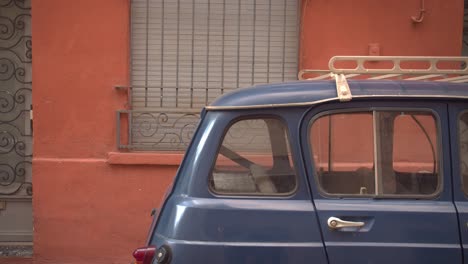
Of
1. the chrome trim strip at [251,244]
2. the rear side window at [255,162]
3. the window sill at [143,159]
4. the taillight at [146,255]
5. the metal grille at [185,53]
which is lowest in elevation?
the taillight at [146,255]

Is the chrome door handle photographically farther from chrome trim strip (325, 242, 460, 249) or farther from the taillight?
the taillight

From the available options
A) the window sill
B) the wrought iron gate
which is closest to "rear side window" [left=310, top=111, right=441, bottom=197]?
the window sill

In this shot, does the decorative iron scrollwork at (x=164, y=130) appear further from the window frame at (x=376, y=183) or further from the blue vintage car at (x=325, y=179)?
the window frame at (x=376, y=183)

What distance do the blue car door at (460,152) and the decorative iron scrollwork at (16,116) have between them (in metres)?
5.23

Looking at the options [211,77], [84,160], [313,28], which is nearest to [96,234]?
[84,160]

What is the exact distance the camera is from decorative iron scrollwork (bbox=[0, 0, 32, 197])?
6547 mm

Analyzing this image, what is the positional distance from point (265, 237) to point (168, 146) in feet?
12.1

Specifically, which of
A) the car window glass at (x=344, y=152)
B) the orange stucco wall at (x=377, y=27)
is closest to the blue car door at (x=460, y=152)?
the car window glass at (x=344, y=152)

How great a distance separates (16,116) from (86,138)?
1.12 metres

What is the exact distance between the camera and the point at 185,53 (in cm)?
627

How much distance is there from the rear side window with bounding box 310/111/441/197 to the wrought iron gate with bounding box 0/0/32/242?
475cm

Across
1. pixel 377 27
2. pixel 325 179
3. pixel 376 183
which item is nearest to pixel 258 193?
pixel 325 179

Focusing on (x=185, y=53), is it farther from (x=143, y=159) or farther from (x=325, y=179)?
(x=325, y=179)

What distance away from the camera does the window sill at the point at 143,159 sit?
6.01m
